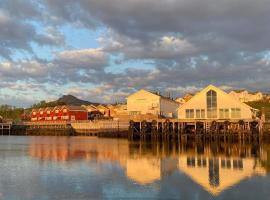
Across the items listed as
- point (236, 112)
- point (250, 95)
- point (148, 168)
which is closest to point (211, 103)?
point (236, 112)

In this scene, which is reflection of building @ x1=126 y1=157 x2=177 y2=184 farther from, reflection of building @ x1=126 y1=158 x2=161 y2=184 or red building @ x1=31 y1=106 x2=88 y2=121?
red building @ x1=31 y1=106 x2=88 y2=121

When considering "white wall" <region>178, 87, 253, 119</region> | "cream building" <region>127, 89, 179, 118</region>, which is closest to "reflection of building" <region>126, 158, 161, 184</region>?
"white wall" <region>178, 87, 253, 119</region>

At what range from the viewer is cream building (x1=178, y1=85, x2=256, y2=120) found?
64.7 meters

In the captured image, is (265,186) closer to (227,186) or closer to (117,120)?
(227,186)

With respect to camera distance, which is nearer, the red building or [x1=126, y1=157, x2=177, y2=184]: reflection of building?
[x1=126, y1=157, x2=177, y2=184]: reflection of building

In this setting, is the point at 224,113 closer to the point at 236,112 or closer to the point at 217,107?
the point at 217,107

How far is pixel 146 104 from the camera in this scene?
82.2 metres

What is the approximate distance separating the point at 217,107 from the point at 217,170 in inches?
1508

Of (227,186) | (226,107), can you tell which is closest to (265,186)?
(227,186)

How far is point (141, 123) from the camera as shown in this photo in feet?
229

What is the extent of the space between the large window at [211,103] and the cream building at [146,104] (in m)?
15.8

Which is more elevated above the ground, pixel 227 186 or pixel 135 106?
pixel 135 106

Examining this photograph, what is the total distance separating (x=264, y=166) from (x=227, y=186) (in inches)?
362

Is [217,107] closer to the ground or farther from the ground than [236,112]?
farther from the ground
